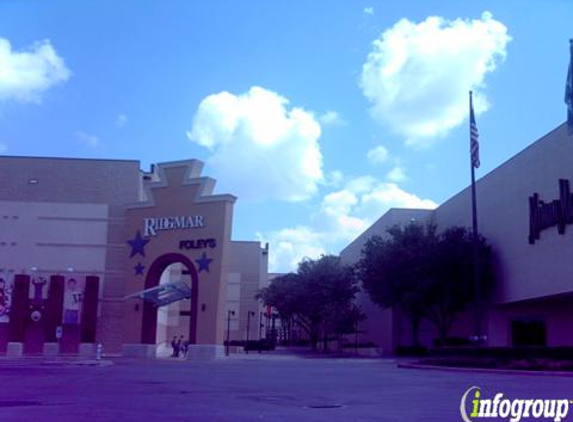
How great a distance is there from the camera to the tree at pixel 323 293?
220 ft

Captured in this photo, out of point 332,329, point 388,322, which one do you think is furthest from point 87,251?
point 388,322

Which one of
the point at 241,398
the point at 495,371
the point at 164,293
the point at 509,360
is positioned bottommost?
the point at 241,398

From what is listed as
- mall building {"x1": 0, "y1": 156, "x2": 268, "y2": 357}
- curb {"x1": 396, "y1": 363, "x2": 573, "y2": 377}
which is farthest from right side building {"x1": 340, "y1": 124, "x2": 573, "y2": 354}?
mall building {"x1": 0, "y1": 156, "x2": 268, "y2": 357}

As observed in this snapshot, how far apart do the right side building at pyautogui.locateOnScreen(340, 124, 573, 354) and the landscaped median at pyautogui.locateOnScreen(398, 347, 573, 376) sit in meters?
11.5

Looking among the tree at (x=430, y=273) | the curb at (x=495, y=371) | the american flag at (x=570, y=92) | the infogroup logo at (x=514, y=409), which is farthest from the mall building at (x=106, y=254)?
the infogroup logo at (x=514, y=409)

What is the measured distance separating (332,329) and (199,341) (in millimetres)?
23050

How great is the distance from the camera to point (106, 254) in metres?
54.8

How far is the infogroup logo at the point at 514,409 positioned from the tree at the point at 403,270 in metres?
38.6

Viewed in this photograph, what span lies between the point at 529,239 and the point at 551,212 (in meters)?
3.30

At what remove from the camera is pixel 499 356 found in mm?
30484

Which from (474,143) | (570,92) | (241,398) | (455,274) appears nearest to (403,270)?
(455,274)

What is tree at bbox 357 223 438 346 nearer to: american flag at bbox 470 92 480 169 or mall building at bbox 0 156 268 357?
mall building at bbox 0 156 268 357

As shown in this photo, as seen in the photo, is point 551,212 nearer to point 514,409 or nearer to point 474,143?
point 474,143

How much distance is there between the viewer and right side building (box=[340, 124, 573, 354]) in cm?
4194
